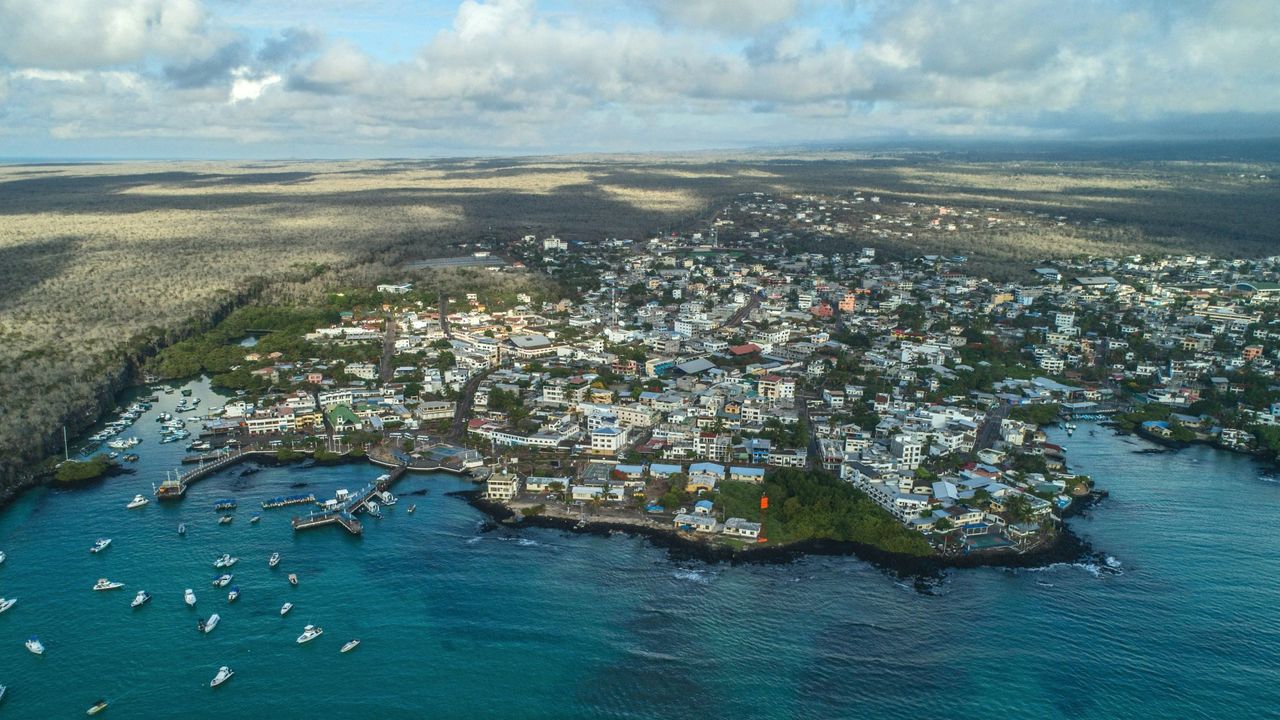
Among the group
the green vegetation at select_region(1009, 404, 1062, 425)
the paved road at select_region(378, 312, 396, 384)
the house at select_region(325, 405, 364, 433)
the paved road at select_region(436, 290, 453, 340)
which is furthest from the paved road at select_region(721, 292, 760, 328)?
the house at select_region(325, 405, 364, 433)

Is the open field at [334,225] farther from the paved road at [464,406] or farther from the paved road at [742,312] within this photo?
the paved road at [742,312]

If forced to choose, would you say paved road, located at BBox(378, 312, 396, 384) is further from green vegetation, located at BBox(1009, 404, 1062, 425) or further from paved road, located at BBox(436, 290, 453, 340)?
green vegetation, located at BBox(1009, 404, 1062, 425)

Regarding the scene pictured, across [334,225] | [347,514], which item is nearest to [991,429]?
[347,514]

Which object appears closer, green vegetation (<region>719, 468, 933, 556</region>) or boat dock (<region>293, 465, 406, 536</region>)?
green vegetation (<region>719, 468, 933, 556</region>)

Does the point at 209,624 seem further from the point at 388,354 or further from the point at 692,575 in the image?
the point at 388,354

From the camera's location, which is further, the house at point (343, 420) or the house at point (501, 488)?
the house at point (343, 420)

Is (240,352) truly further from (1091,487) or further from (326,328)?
(1091,487)

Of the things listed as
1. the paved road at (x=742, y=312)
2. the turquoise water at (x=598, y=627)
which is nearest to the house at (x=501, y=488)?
the turquoise water at (x=598, y=627)
